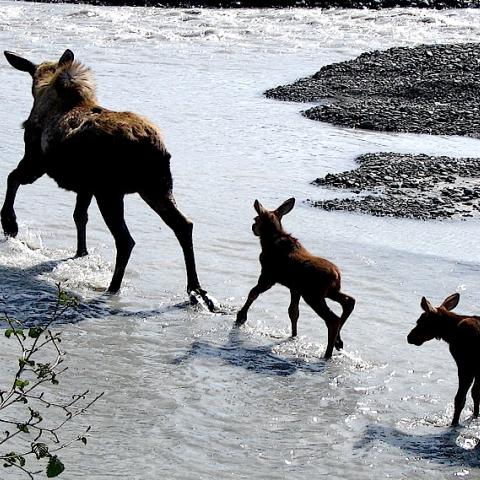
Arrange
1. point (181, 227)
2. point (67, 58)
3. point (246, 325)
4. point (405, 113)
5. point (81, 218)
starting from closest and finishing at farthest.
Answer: point (246, 325), point (181, 227), point (81, 218), point (67, 58), point (405, 113)

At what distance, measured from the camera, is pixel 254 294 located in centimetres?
845

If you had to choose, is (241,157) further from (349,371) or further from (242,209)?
(349,371)

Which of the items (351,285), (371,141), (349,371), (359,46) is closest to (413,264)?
(351,285)

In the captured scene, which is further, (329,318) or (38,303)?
(38,303)

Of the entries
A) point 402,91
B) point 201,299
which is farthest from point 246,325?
point 402,91

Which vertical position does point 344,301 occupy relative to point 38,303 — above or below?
above

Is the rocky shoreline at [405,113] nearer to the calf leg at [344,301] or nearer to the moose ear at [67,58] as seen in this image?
the moose ear at [67,58]

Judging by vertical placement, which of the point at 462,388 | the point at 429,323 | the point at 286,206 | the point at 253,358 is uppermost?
the point at 286,206

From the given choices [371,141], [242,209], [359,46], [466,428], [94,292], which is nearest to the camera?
[466,428]

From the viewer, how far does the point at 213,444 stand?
6.50 m

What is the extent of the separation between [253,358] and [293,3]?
101 feet

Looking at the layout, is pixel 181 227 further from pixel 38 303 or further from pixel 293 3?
pixel 293 3

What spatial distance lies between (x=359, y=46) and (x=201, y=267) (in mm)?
19518

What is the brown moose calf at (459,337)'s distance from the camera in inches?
267
